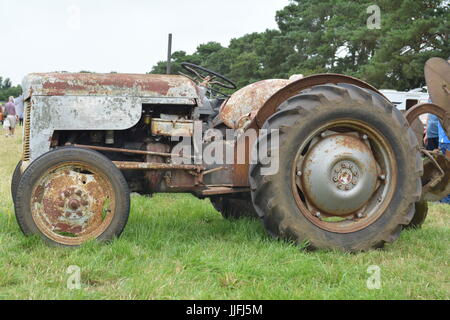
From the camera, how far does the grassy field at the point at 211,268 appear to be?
2.71m

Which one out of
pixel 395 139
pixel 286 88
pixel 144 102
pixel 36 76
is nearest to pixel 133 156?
pixel 144 102

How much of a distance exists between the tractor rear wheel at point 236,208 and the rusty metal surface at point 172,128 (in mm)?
1075

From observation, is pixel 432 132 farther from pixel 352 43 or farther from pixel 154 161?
pixel 352 43

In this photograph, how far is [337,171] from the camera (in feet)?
12.0

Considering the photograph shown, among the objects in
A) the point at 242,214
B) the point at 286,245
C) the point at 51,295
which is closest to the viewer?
the point at 51,295

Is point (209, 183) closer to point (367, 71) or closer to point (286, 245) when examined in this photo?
point (286, 245)

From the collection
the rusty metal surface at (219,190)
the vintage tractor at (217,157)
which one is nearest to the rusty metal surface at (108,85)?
the vintage tractor at (217,157)

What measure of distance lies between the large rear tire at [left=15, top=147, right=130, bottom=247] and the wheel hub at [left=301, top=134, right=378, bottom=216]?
1.38 meters

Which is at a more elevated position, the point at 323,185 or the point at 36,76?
the point at 36,76

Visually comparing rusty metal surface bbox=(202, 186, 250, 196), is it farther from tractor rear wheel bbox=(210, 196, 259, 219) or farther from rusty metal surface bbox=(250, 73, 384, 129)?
tractor rear wheel bbox=(210, 196, 259, 219)

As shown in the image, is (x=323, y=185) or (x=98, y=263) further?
(x=323, y=185)

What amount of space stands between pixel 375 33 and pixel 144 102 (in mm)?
20812

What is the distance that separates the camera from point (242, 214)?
482 cm

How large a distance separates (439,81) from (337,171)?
5.71 ft
